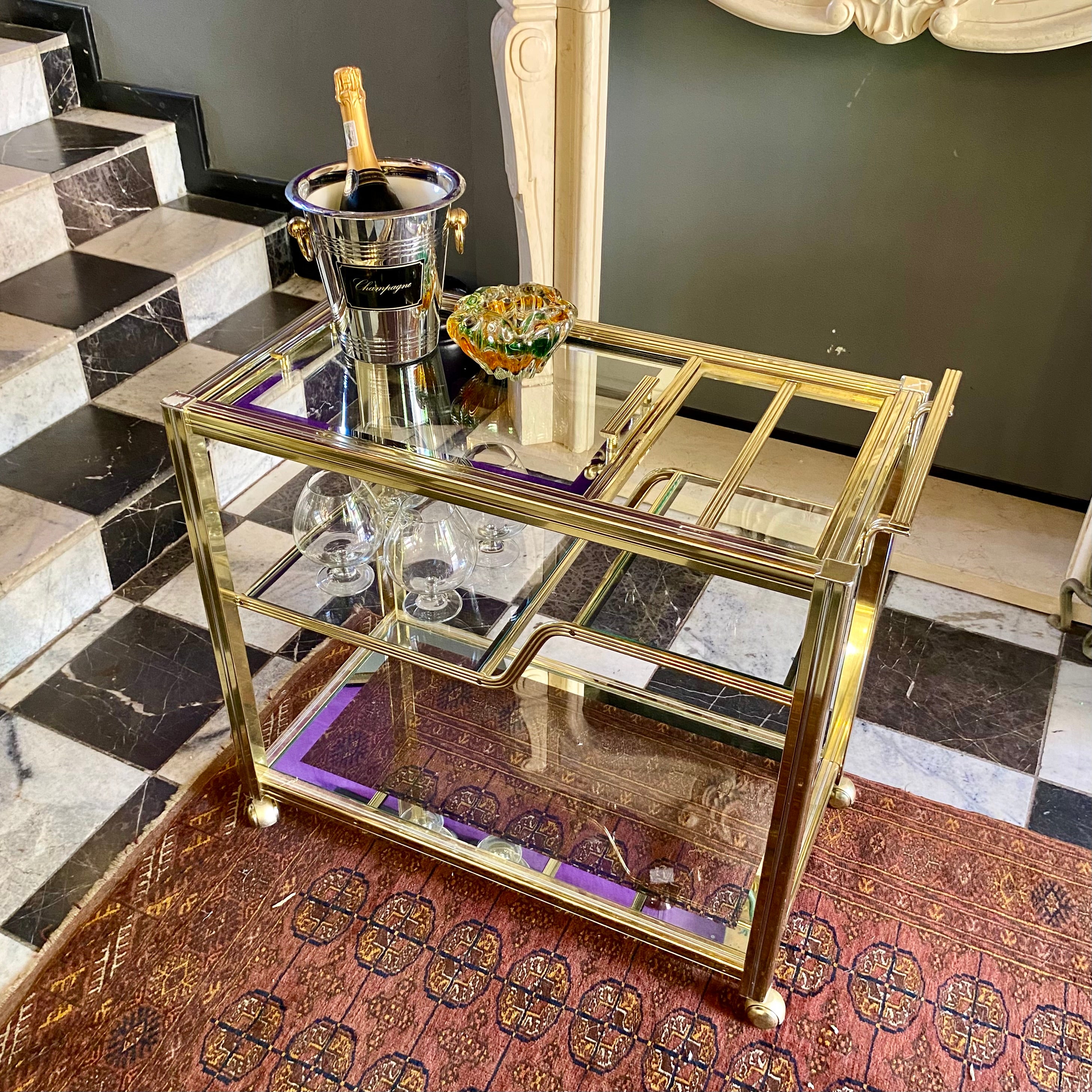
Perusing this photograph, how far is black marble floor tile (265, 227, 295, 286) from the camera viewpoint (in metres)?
2.63

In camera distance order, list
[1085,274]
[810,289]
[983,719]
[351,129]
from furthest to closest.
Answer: [810,289]
[1085,274]
[983,719]
[351,129]

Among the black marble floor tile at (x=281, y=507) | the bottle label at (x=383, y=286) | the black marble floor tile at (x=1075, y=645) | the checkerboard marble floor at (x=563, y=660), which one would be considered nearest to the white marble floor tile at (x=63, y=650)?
the checkerboard marble floor at (x=563, y=660)

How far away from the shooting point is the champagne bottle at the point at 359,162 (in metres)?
1.17

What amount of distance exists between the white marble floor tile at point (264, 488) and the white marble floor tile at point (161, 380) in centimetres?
22

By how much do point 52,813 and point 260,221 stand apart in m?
1.55

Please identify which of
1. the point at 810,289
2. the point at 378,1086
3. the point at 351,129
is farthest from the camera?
the point at 810,289

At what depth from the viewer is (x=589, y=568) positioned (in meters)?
1.45

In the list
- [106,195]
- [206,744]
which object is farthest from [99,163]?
[206,744]

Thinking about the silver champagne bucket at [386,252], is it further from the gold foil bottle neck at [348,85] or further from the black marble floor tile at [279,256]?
the black marble floor tile at [279,256]

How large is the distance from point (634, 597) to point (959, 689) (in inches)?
25.2

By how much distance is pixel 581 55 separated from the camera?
1888mm

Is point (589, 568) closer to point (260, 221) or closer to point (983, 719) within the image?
point (983, 719)

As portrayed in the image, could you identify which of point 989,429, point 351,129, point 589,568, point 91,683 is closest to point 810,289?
point 989,429

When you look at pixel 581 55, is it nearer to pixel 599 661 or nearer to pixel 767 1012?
pixel 599 661
